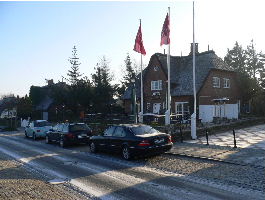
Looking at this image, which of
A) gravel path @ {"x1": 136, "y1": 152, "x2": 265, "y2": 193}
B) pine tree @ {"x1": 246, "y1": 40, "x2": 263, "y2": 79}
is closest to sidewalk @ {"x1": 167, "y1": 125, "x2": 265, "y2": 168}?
gravel path @ {"x1": 136, "y1": 152, "x2": 265, "y2": 193}

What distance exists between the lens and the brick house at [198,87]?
33000 mm

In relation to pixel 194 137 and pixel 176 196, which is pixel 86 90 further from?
pixel 176 196

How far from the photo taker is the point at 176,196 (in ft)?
26.2

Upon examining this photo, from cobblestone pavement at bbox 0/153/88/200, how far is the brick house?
23.3 meters

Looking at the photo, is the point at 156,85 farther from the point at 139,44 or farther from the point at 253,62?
the point at 253,62

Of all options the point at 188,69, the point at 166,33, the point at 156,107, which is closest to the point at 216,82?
the point at 188,69

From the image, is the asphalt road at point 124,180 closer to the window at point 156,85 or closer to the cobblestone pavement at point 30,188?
the cobblestone pavement at point 30,188

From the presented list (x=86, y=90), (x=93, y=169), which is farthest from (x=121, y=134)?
(x=86, y=90)

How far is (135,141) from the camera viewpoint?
13.4 metres

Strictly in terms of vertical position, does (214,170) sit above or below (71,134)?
below

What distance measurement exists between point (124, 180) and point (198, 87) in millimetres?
23952

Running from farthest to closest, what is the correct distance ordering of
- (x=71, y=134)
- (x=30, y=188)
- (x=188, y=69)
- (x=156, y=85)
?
(x=156, y=85) → (x=188, y=69) → (x=71, y=134) → (x=30, y=188)

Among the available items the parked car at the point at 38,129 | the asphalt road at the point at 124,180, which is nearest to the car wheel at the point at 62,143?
the asphalt road at the point at 124,180

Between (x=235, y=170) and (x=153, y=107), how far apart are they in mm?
26677
